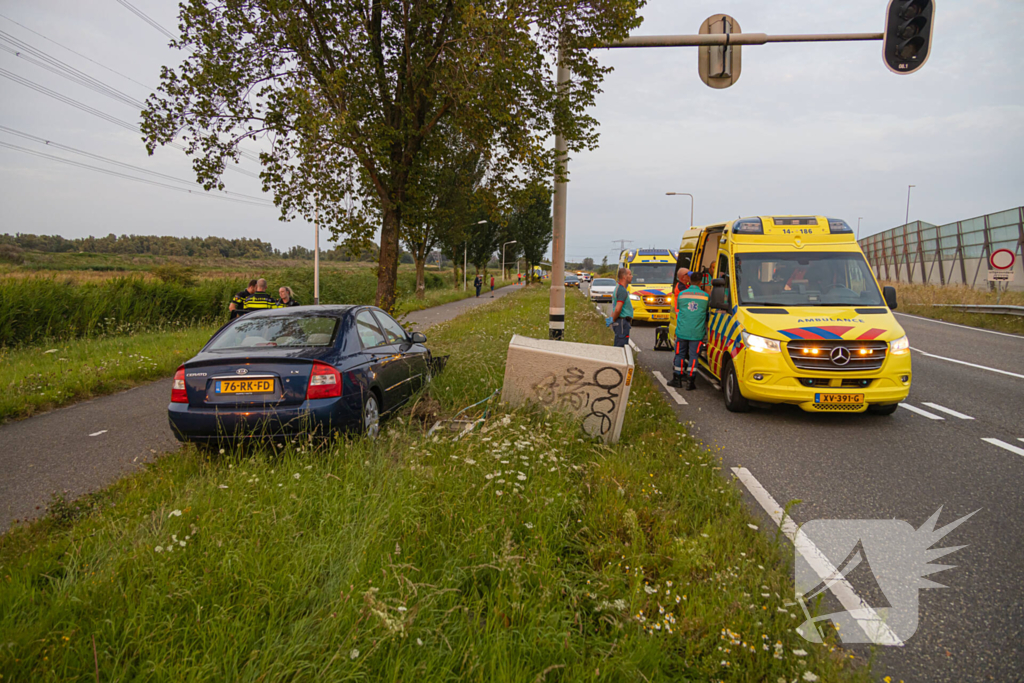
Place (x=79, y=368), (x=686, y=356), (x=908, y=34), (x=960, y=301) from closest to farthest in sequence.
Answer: (x=908, y=34) → (x=686, y=356) → (x=79, y=368) → (x=960, y=301)

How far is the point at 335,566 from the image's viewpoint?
108 inches

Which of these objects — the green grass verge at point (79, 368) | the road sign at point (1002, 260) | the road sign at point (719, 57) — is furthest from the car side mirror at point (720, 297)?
the road sign at point (1002, 260)

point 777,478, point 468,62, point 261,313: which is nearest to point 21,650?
point 261,313

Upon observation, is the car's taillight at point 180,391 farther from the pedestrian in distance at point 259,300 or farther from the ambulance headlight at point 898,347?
the ambulance headlight at point 898,347

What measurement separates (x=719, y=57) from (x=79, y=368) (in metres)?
11.5

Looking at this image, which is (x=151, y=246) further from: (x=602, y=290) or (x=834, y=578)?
(x=834, y=578)

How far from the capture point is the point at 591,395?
5.43m

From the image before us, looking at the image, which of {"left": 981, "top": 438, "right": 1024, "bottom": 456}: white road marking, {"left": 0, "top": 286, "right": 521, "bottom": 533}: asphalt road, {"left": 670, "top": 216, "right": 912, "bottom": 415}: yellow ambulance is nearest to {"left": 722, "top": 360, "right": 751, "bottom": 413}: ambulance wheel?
{"left": 670, "top": 216, "right": 912, "bottom": 415}: yellow ambulance

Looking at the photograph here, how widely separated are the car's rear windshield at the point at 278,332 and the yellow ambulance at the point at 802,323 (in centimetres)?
483

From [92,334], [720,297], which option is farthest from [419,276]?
[720,297]

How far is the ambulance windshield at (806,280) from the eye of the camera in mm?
7367

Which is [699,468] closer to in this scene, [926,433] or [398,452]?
[398,452]

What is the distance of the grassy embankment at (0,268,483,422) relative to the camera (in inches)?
333

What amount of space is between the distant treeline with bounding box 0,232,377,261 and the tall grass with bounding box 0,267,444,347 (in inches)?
1103
